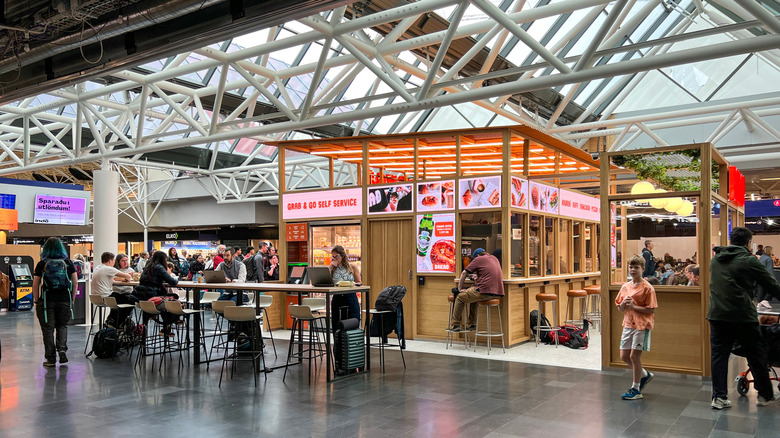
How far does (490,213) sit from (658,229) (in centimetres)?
286

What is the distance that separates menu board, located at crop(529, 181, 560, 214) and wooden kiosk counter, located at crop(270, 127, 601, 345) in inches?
0.7

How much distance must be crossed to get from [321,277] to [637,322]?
3420 millimetres

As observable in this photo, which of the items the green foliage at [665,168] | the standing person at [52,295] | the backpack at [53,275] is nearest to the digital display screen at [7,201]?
the standing person at [52,295]

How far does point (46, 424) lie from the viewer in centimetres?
529

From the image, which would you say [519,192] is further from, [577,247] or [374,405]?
[374,405]

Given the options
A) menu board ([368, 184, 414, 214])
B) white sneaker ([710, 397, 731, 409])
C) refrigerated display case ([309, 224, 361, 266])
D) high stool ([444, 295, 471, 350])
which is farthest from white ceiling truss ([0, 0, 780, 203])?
white sneaker ([710, 397, 731, 409])

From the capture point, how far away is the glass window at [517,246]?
9648 mm

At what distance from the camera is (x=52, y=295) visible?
7.98 metres

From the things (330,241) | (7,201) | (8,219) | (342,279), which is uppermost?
(7,201)

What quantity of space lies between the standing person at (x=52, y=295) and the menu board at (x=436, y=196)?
5.16m

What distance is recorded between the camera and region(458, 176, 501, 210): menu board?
9.54 meters

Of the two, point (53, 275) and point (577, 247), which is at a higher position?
point (577, 247)

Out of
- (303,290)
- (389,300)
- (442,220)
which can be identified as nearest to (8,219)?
(442,220)

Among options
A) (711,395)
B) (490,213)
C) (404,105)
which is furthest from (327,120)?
(711,395)
